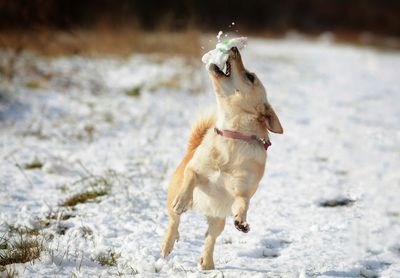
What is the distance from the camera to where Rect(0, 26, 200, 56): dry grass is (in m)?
9.37

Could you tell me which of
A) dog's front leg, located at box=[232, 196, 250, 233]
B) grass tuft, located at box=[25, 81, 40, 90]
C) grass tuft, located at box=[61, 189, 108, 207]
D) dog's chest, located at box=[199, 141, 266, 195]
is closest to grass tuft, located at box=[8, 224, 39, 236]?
grass tuft, located at box=[61, 189, 108, 207]

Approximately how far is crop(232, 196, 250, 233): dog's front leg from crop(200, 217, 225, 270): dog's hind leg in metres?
0.33

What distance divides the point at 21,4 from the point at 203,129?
22.0 ft

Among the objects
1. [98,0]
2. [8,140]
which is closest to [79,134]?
[8,140]

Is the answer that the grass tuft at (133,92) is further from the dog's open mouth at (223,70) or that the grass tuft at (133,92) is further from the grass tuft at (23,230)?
the dog's open mouth at (223,70)

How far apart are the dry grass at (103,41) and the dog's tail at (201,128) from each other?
608 cm

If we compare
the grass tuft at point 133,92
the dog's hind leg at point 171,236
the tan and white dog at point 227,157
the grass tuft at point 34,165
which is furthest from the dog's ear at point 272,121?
the grass tuft at point 133,92

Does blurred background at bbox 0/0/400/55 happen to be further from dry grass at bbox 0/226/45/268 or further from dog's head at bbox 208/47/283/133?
dry grass at bbox 0/226/45/268

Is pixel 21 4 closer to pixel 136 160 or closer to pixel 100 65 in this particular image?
pixel 100 65

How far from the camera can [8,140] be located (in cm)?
603

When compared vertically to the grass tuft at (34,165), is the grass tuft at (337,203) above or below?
above

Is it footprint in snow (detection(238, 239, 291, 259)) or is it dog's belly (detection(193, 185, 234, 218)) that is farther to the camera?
footprint in snow (detection(238, 239, 291, 259))

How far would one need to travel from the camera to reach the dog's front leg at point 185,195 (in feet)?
9.80

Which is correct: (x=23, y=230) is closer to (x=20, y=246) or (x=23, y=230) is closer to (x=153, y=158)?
(x=20, y=246)
